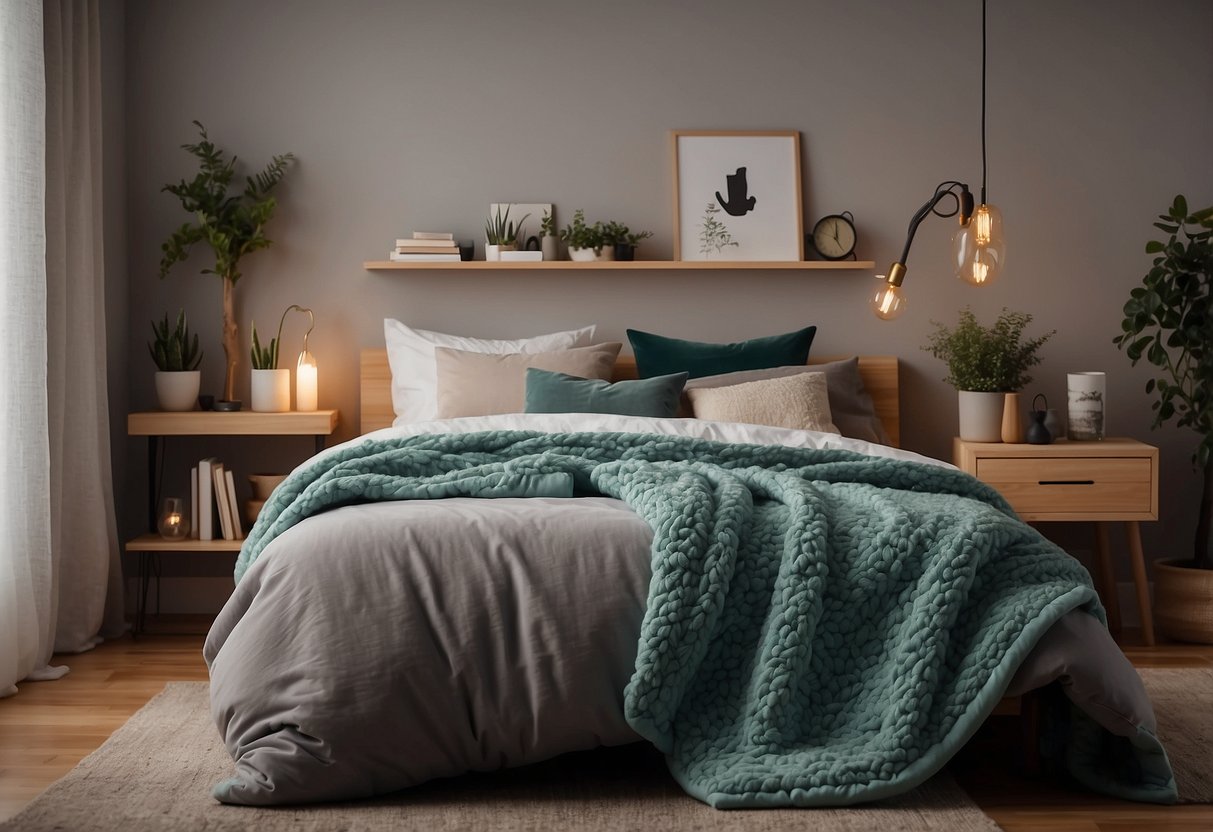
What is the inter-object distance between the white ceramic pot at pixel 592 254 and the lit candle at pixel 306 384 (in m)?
1.02

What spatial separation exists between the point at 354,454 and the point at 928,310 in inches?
97.2

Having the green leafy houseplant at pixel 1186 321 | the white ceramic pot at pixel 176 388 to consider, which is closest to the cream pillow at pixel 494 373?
the white ceramic pot at pixel 176 388

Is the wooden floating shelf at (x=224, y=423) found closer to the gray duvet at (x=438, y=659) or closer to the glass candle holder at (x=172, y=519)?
the glass candle holder at (x=172, y=519)

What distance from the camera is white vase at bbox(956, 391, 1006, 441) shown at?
13.6 ft

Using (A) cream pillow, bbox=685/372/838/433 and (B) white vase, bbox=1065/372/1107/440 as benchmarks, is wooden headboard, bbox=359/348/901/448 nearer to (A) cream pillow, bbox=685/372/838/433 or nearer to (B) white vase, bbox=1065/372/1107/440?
(A) cream pillow, bbox=685/372/838/433

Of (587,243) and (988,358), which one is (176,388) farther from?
(988,358)

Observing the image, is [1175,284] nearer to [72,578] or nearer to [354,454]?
[354,454]

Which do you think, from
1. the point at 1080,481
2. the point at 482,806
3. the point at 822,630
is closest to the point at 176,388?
the point at 482,806

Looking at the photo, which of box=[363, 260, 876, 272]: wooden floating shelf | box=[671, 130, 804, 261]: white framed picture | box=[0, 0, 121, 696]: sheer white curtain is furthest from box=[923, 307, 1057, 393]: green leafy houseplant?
box=[0, 0, 121, 696]: sheer white curtain

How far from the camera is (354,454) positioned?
2.88 m

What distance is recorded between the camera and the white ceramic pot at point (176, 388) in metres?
4.16

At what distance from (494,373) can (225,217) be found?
115 centimetres

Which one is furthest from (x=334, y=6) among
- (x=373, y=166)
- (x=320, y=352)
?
(x=320, y=352)

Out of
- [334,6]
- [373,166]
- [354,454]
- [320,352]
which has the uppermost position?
[334,6]
